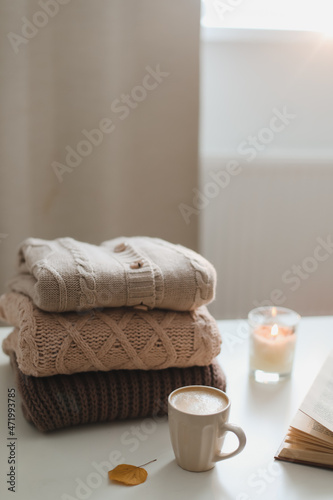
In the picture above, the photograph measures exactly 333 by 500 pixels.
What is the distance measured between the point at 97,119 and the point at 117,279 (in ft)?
3.60

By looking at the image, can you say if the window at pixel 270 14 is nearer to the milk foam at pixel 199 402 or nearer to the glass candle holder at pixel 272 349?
the glass candle holder at pixel 272 349

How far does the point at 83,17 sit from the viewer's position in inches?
62.8

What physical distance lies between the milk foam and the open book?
9 centimetres

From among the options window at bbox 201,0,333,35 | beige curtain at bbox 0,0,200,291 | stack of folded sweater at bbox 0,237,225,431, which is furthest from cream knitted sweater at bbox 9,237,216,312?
window at bbox 201,0,333,35

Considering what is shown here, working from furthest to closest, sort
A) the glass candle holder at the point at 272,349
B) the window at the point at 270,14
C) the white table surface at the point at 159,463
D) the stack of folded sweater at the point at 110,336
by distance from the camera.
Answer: the window at the point at 270,14, the glass candle holder at the point at 272,349, the stack of folded sweater at the point at 110,336, the white table surface at the point at 159,463

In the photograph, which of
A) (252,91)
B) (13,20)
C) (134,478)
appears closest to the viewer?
(134,478)

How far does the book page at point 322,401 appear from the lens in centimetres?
61

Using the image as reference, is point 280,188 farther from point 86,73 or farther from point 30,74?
point 30,74

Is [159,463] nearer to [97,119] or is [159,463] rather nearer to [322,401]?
[322,401]

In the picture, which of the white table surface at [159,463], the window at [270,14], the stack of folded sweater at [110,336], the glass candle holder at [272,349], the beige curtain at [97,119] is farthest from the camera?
the window at [270,14]

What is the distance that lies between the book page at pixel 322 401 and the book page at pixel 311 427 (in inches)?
0.5

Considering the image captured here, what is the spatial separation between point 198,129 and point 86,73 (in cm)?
38

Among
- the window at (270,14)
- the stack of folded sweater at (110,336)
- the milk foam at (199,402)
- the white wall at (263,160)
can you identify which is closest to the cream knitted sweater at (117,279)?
the stack of folded sweater at (110,336)

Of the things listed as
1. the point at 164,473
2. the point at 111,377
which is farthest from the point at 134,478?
the point at 111,377
